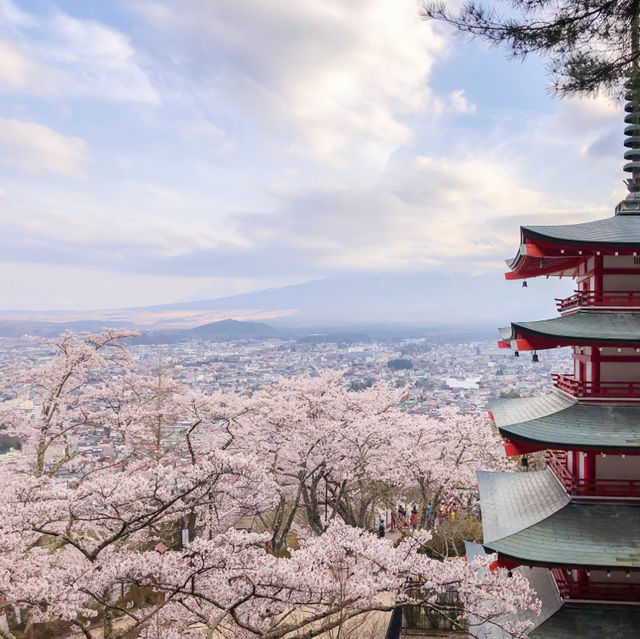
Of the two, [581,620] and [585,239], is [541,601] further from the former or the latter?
[585,239]

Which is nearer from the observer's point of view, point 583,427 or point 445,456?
point 583,427

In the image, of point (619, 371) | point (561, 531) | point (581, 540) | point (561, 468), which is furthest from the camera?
point (561, 468)

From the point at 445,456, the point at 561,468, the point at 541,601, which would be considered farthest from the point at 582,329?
the point at 445,456

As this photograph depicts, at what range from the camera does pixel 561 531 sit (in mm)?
6969

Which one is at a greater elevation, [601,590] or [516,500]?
[516,500]

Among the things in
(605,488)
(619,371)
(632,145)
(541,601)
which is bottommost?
(541,601)

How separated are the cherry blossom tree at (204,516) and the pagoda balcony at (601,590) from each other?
2.40 ft

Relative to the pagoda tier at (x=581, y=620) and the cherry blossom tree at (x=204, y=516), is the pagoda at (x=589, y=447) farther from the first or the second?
the cherry blossom tree at (x=204, y=516)

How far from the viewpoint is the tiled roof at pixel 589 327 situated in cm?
705

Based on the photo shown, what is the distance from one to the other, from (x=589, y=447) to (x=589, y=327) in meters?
1.80

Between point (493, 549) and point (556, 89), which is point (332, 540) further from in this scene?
point (556, 89)

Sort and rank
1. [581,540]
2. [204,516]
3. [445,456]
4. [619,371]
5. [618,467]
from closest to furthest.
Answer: [581,540] < [618,467] < [619,371] < [204,516] < [445,456]

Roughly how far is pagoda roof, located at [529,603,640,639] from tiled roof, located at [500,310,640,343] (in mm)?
3949

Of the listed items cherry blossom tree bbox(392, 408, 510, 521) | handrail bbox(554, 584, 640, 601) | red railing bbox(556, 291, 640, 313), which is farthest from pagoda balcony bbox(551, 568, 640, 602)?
cherry blossom tree bbox(392, 408, 510, 521)
